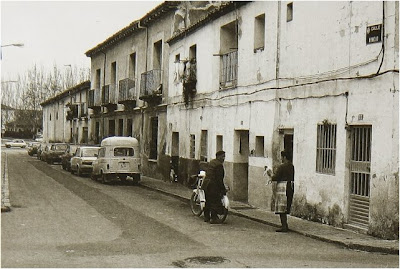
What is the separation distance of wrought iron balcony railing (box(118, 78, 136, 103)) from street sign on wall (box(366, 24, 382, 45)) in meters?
19.4

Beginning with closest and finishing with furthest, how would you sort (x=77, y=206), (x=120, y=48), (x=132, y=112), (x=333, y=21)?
(x=333, y=21)
(x=77, y=206)
(x=132, y=112)
(x=120, y=48)

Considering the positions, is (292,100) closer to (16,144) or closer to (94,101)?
(94,101)

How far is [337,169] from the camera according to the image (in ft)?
38.9

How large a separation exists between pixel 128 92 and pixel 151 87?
4199 millimetres

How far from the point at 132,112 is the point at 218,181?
59.0 feet

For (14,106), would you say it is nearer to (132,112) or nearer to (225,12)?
(132,112)

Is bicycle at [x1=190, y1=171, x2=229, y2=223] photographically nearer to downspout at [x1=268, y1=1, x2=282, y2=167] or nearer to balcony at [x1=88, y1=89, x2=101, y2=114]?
downspout at [x1=268, y1=1, x2=282, y2=167]

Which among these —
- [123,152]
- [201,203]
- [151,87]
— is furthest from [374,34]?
[151,87]

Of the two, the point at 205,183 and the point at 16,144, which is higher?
the point at 205,183

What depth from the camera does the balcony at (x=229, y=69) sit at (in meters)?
17.6

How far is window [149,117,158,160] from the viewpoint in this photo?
2686 cm

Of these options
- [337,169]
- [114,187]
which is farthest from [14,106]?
[337,169]

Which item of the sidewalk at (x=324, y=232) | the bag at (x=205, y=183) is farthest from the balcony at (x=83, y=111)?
the bag at (x=205, y=183)

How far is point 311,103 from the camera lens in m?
12.9
